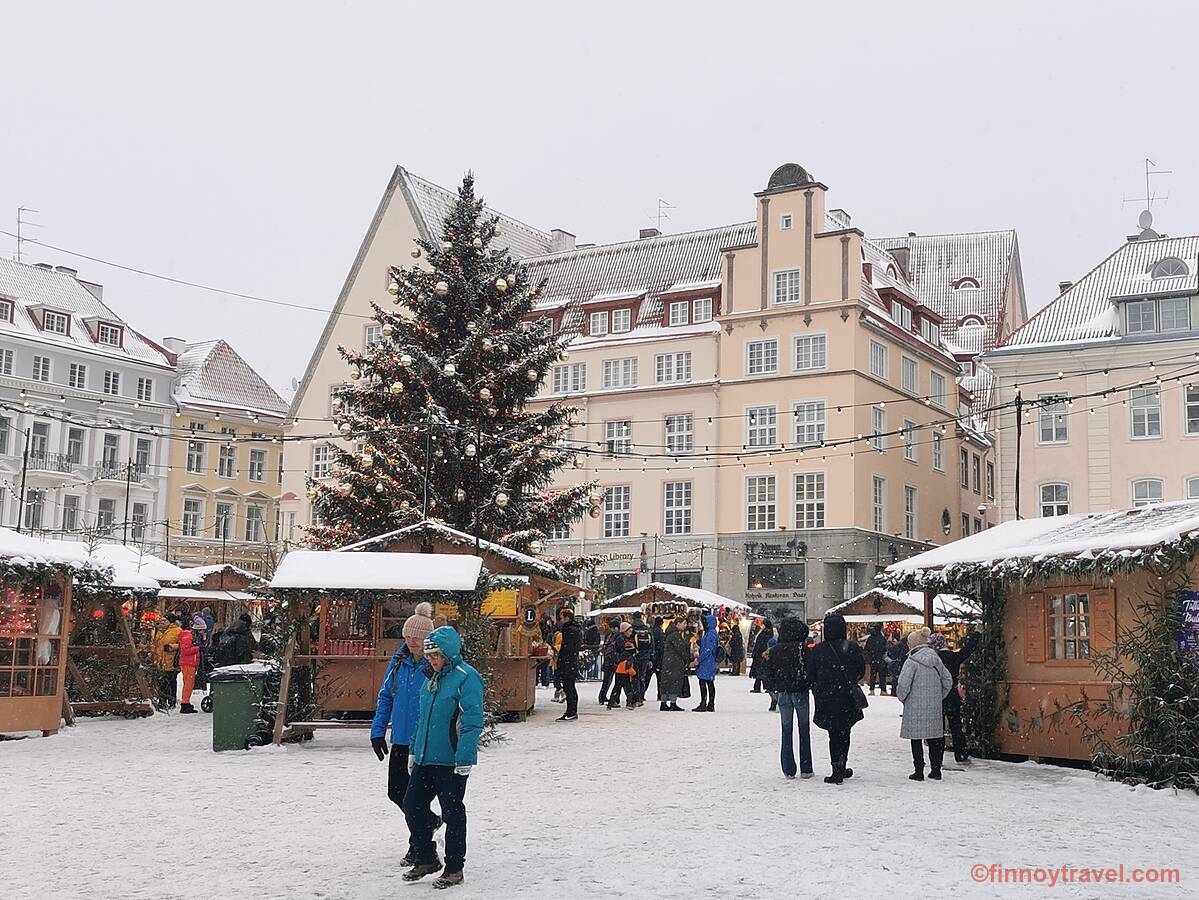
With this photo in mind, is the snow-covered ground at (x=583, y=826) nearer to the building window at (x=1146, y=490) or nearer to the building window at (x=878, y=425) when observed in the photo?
the building window at (x=1146, y=490)

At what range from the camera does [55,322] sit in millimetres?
57344

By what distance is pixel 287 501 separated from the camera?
187 ft

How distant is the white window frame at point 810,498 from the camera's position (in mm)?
46094

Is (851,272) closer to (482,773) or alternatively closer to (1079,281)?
(1079,281)

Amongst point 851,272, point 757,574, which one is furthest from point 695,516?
point 851,272

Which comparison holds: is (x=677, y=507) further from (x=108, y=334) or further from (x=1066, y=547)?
(x=1066, y=547)

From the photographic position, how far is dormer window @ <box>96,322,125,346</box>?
58875mm

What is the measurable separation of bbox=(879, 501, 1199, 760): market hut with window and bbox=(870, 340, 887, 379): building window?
99.1 feet

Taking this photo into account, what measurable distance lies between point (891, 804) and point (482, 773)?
14.5ft

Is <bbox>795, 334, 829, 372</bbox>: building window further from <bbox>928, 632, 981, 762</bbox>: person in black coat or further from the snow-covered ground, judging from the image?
<bbox>928, 632, 981, 762</bbox>: person in black coat

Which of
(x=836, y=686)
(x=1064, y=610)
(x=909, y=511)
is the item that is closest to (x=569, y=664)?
(x=1064, y=610)

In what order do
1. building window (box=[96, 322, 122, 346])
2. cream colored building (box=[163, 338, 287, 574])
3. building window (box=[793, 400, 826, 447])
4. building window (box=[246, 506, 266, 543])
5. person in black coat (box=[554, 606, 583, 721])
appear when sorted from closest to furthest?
1. person in black coat (box=[554, 606, 583, 721])
2. building window (box=[793, 400, 826, 447])
3. building window (box=[96, 322, 122, 346])
4. cream colored building (box=[163, 338, 287, 574])
5. building window (box=[246, 506, 266, 543])

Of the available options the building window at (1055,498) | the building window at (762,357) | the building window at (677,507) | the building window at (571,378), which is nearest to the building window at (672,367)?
the building window at (762,357)

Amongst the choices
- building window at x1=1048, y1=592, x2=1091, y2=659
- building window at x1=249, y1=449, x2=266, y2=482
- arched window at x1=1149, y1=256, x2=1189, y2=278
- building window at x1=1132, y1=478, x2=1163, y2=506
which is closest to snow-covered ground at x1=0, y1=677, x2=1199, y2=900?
building window at x1=1048, y1=592, x2=1091, y2=659
